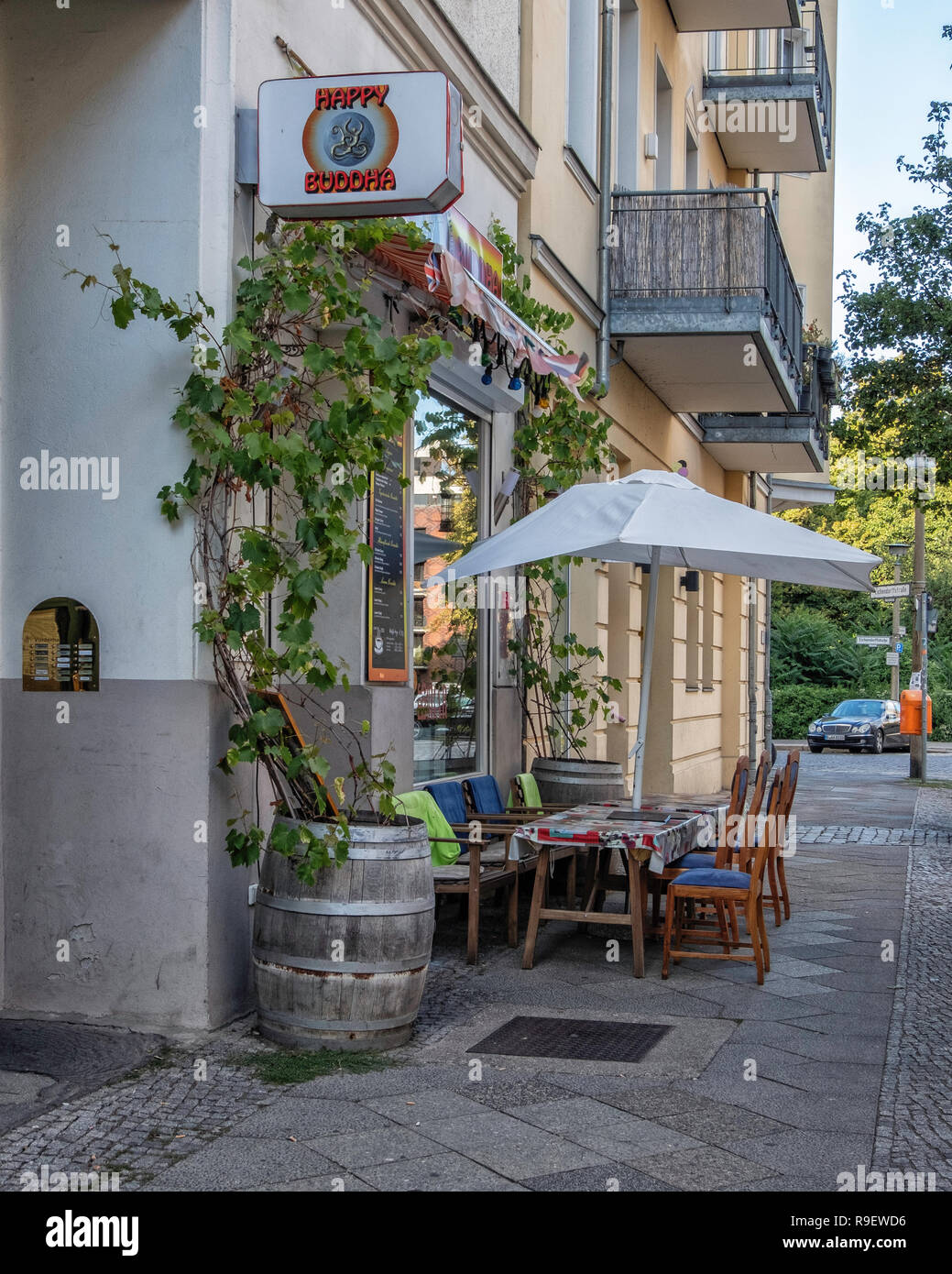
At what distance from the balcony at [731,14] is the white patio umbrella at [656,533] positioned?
29.3 ft

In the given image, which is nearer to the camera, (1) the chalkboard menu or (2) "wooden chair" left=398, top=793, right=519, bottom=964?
(2) "wooden chair" left=398, top=793, right=519, bottom=964

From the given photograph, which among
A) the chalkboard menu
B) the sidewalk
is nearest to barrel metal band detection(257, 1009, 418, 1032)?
the sidewalk

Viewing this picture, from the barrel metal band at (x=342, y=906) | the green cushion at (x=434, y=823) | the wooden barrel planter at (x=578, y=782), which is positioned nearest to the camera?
the barrel metal band at (x=342, y=906)

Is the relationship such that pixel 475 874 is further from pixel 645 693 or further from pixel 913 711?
pixel 913 711

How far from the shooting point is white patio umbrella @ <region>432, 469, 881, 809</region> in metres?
7.18

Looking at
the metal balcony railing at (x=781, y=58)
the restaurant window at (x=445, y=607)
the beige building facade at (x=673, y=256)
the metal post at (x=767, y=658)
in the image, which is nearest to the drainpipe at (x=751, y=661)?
the beige building facade at (x=673, y=256)

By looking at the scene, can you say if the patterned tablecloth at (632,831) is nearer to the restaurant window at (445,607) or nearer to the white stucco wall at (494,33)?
the restaurant window at (445,607)

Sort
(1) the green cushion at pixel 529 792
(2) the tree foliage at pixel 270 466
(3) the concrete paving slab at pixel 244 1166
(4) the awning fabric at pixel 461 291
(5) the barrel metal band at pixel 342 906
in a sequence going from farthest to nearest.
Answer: (1) the green cushion at pixel 529 792, (4) the awning fabric at pixel 461 291, (2) the tree foliage at pixel 270 466, (5) the barrel metal band at pixel 342 906, (3) the concrete paving slab at pixel 244 1166

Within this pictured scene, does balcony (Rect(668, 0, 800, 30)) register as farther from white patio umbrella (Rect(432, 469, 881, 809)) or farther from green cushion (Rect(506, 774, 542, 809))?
green cushion (Rect(506, 774, 542, 809))

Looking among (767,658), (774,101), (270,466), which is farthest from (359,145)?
(767,658)

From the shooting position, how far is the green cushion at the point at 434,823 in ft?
24.6

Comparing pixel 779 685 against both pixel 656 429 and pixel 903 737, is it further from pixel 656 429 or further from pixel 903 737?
pixel 656 429

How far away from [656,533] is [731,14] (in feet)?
33.8

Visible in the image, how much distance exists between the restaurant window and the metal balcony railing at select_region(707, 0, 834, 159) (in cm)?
850
